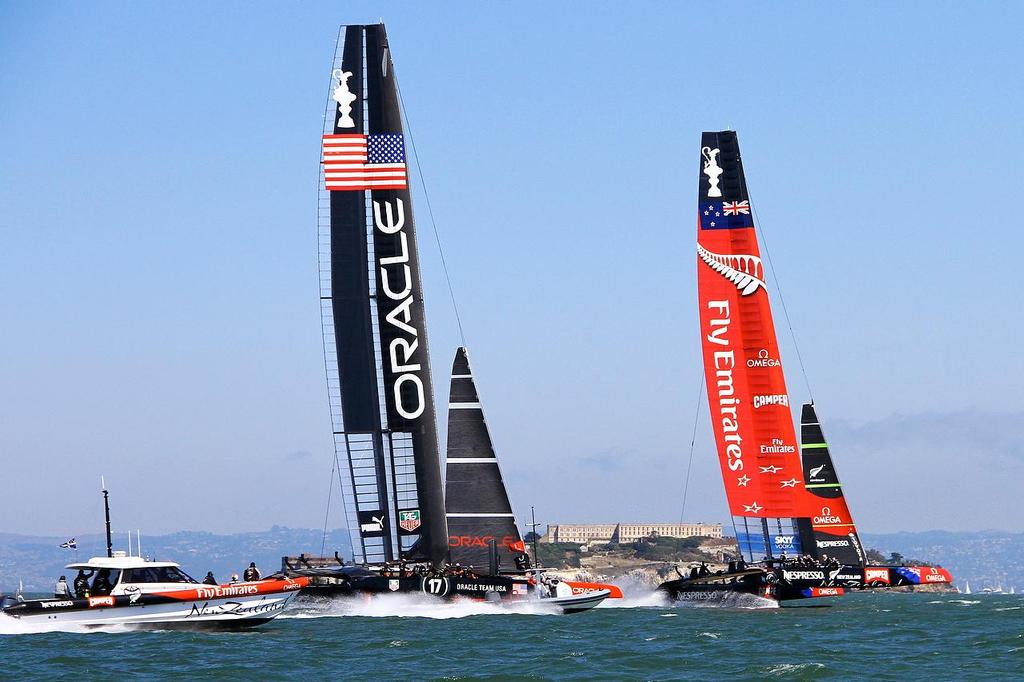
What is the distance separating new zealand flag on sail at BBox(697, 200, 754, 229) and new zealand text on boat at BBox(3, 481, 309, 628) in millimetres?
25899

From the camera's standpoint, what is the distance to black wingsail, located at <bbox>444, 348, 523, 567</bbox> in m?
50.6

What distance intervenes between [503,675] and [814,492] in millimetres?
38050

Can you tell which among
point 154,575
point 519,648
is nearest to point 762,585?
point 519,648

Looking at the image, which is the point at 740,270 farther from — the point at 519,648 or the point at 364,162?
the point at 519,648

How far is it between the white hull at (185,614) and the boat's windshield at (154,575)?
0.73 m

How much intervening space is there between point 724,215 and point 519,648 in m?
27.9

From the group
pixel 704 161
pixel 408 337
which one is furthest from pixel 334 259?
pixel 704 161

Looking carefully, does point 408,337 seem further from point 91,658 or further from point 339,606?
point 91,658

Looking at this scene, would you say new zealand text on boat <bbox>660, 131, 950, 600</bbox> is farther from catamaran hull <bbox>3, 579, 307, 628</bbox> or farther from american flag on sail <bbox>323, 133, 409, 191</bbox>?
catamaran hull <bbox>3, 579, 307, 628</bbox>

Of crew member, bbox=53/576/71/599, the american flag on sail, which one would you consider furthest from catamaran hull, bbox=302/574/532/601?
the american flag on sail

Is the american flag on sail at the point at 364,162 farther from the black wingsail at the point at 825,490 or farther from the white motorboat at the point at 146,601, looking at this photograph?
the black wingsail at the point at 825,490

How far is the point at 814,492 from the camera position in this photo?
67.4 meters

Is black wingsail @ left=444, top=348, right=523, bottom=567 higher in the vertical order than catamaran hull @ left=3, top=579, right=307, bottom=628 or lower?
higher

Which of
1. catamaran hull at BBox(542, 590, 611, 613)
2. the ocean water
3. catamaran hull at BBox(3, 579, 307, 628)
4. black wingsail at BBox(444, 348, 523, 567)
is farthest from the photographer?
black wingsail at BBox(444, 348, 523, 567)
